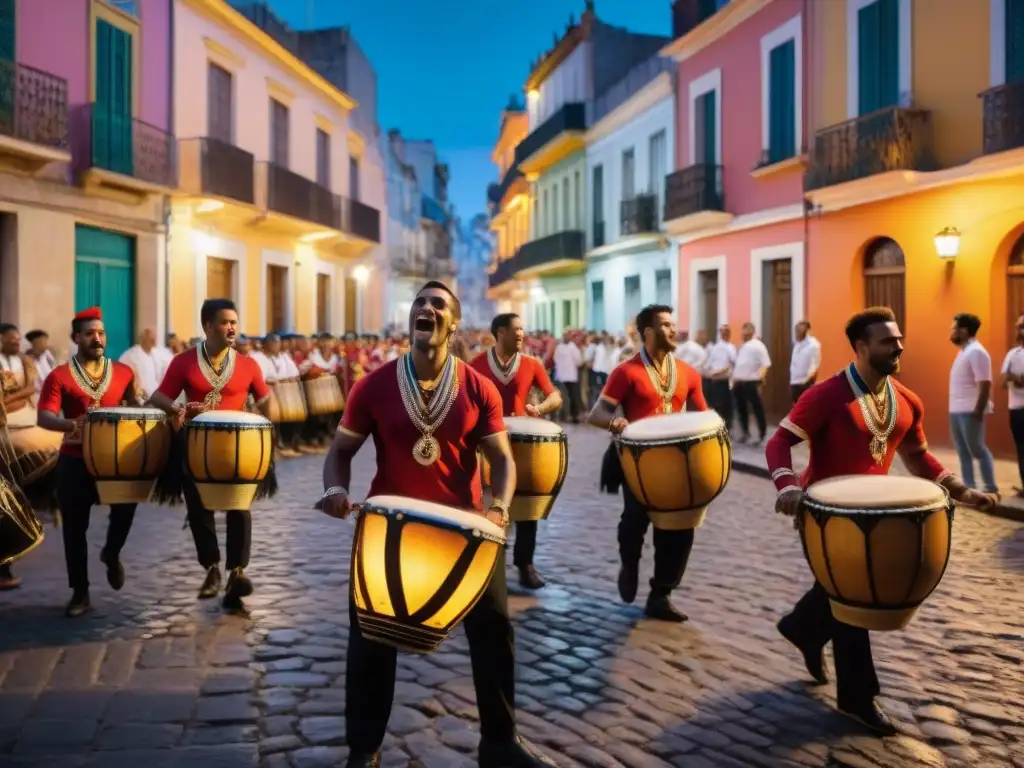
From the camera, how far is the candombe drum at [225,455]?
652 cm

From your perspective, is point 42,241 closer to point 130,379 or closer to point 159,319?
point 159,319

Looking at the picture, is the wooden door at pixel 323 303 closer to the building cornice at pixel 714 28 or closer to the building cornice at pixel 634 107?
the building cornice at pixel 634 107

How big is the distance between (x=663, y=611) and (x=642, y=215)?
72.2 feet

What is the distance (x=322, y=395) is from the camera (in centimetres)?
1731

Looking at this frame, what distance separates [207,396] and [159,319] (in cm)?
1446

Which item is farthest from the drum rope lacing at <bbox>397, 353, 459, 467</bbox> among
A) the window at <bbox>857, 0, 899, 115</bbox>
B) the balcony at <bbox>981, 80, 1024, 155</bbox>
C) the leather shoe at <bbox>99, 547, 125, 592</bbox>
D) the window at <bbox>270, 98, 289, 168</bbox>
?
the window at <bbox>270, 98, 289, 168</bbox>

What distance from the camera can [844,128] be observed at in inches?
688

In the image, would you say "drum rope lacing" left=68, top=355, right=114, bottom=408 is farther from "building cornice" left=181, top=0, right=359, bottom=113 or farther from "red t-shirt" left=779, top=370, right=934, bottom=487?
"building cornice" left=181, top=0, right=359, bottom=113

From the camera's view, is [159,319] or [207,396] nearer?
[207,396]

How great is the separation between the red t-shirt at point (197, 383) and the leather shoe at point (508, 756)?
3341mm

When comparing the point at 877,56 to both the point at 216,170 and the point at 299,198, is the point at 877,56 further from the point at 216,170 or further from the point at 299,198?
the point at 299,198

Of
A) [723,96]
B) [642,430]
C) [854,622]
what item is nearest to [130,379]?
[642,430]

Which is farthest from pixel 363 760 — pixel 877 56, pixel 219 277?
pixel 219 277

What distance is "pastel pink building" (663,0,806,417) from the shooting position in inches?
787
